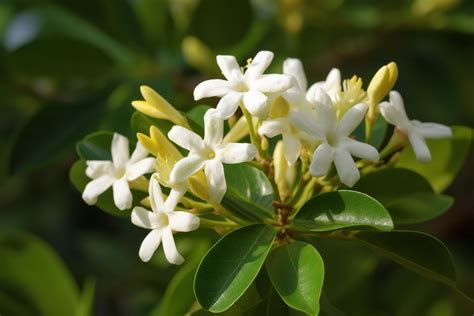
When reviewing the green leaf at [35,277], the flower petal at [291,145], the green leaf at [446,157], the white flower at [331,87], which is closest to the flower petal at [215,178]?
the flower petal at [291,145]

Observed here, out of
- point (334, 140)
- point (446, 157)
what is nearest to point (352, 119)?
point (334, 140)

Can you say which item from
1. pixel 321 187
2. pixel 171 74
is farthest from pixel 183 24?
pixel 321 187

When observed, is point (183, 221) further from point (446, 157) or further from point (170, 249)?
point (446, 157)

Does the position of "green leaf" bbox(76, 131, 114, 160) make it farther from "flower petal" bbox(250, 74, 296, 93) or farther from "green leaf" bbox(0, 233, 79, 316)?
"green leaf" bbox(0, 233, 79, 316)

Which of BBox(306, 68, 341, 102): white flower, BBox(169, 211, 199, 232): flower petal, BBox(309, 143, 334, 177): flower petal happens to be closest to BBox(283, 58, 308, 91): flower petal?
BBox(306, 68, 341, 102): white flower

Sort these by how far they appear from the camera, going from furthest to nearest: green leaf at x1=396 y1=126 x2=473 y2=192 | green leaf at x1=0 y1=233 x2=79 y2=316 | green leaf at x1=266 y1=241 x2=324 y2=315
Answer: green leaf at x1=0 y1=233 x2=79 y2=316, green leaf at x1=396 y1=126 x2=473 y2=192, green leaf at x1=266 y1=241 x2=324 y2=315

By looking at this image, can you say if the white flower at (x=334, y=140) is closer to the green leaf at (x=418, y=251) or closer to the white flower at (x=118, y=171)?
the green leaf at (x=418, y=251)

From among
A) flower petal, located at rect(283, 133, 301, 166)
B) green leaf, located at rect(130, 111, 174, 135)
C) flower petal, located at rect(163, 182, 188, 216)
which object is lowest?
flower petal, located at rect(163, 182, 188, 216)

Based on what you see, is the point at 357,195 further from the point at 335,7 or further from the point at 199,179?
the point at 335,7
